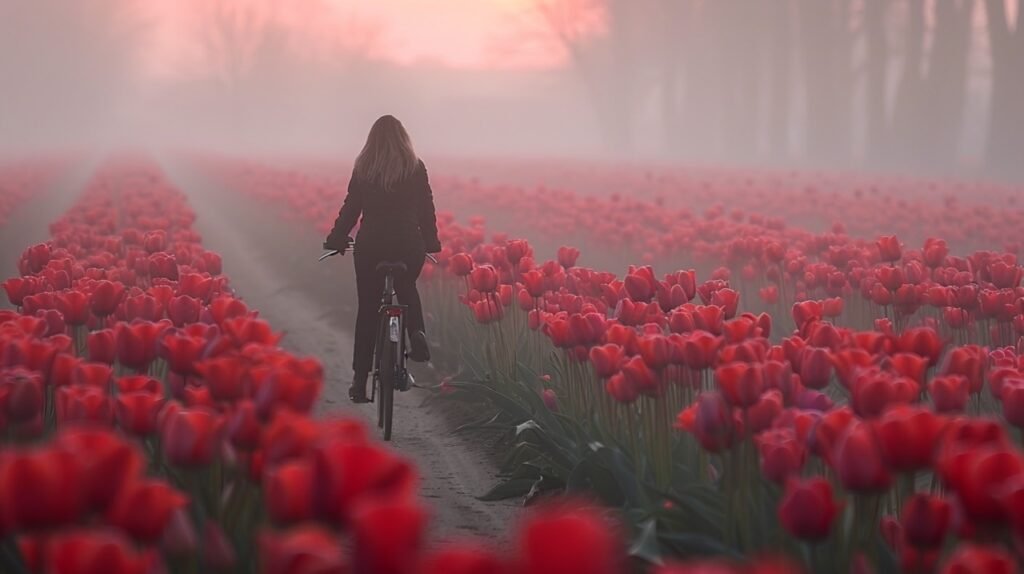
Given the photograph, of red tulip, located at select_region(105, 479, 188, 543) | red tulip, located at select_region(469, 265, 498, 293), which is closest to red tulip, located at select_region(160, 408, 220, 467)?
red tulip, located at select_region(105, 479, 188, 543)

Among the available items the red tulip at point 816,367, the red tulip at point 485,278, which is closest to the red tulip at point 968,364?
the red tulip at point 816,367

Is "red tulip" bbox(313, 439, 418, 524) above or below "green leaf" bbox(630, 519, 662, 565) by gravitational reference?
above

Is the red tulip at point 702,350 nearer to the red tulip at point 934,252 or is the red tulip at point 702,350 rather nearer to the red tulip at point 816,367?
the red tulip at point 816,367

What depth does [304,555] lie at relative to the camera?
1.81 m

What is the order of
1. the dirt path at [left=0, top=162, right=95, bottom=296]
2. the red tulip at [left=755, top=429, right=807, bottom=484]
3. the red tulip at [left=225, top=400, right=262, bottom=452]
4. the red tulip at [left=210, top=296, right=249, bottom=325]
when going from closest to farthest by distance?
the red tulip at [left=225, top=400, right=262, bottom=452]
the red tulip at [left=755, top=429, right=807, bottom=484]
the red tulip at [left=210, top=296, right=249, bottom=325]
the dirt path at [left=0, top=162, right=95, bottom=296]

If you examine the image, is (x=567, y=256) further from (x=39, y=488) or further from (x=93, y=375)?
(x=39, y=488)

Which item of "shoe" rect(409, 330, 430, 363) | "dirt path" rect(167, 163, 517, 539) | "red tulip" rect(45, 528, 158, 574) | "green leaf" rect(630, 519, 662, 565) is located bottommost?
"dirt path" rect(167, 163, 517, 539)

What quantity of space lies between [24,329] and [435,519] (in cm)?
225

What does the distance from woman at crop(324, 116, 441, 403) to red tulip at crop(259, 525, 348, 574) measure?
19.0 ft

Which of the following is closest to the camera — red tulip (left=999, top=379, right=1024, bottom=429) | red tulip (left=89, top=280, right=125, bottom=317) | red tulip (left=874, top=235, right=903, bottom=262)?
red tulip (left=999, top=379, right=1024, bottom=429)

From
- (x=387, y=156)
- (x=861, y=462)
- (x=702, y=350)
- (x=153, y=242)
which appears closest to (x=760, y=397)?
(x=702, y=350)

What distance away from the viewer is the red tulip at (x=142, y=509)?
89.2 inches

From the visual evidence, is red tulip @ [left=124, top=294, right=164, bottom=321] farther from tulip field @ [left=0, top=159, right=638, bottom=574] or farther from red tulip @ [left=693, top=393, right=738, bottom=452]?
red tulip @ [left=693, top=393, right=738, bottom=452]

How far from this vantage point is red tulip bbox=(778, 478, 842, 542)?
8.86 ft
